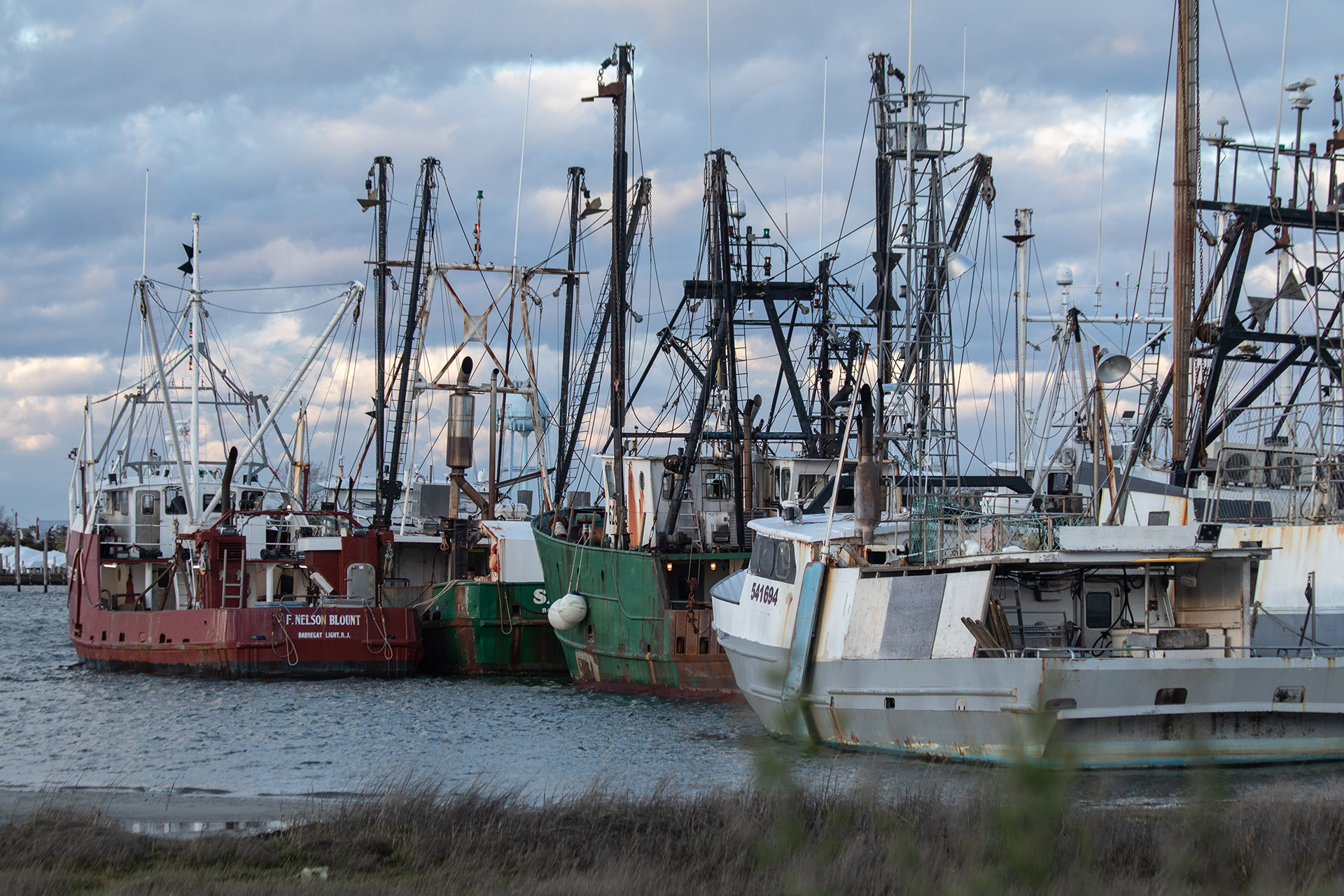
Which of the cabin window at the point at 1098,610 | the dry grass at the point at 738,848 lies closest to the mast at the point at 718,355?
the cabin window at the point at 1098,610

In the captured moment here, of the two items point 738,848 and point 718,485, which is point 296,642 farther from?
point 738,848

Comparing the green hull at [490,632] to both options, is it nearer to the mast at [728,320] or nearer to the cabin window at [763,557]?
the mast at [728,320]

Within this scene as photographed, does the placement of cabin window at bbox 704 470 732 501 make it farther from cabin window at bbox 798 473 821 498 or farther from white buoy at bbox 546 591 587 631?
white buoy at bbox 546 591 587 631

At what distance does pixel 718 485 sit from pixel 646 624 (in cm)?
496

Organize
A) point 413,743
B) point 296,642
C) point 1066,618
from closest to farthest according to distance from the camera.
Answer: point 1066,618 → point 413,743 → point 296,642

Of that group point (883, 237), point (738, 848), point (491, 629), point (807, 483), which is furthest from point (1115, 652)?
point (491, 629)

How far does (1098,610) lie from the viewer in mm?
20469

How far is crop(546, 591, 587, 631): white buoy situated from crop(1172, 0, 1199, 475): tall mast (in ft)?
47.7

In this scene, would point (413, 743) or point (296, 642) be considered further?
point (296, 642)

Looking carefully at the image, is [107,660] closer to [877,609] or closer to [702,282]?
[702,282]

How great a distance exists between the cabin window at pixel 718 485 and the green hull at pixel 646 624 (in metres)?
2.86

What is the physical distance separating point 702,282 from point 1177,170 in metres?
13.1

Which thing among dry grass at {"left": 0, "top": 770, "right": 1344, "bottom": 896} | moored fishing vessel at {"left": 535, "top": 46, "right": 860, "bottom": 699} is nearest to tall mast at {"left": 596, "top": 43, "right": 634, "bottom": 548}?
moored fishing vessel at {"left": 535, "top": 46, "right": 860, "bottom": 699}

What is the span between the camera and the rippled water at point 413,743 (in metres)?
17.8
